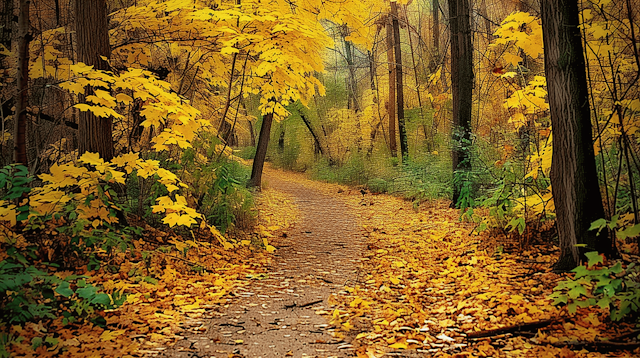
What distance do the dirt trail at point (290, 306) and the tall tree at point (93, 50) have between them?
2.87 m

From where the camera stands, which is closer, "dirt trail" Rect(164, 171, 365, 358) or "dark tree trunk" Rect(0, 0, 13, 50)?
"dirt trail" Rect(164, 171, 365, 358)

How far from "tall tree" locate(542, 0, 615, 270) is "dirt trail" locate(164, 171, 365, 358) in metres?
2.67

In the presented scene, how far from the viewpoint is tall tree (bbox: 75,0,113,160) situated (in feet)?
19.1

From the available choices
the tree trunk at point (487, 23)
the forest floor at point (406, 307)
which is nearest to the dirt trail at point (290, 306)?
the forest floor at point (406, 307)

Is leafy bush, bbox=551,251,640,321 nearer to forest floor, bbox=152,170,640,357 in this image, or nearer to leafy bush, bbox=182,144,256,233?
forest floor, bbox=152,170,640,357

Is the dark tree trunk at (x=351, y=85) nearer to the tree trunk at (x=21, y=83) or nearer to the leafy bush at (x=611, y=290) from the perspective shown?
the tree trunk at (x=21, y=83)

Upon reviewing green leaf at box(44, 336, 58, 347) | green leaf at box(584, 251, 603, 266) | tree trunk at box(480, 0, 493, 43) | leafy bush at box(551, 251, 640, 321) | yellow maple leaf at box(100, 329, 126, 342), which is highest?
tree trunk at box(480, 0, 493, 43)

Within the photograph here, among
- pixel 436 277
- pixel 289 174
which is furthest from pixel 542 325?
pixel 289 174

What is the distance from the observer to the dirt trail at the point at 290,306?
12.6ft

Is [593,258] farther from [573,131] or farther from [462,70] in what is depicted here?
[462,70]

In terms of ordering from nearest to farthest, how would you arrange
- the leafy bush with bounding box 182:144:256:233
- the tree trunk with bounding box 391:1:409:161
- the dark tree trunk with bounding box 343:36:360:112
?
1. the leafy bush with bounding box 182:144:256:233
2. the tree trunk with bounding box 391:1:409:161
3. the dark tree trunk with bounding box 343:36:360:112

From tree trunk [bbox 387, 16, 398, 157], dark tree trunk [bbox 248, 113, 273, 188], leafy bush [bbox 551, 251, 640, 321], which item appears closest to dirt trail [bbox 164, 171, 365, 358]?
leafy bush [bbox 551, 251, 640, 321]

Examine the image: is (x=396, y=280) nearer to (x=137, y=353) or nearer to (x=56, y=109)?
(x=137, y=353)

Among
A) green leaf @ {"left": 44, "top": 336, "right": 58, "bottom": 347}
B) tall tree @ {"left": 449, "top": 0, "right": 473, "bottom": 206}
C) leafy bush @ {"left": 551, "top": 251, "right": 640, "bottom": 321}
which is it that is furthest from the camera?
tall tree @ {"left": 449, "top": 0, "right": 473, "bottom": 206}
